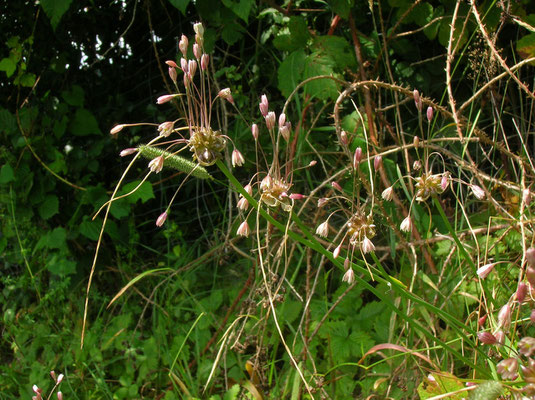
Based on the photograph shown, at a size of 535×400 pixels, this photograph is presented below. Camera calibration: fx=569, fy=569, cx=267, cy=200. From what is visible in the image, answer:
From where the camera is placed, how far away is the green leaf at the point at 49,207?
268 centimetres

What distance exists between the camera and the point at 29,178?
8.79 feet

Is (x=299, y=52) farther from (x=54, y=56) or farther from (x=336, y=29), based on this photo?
(x=54, y=56)

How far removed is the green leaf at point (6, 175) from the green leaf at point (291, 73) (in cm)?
133

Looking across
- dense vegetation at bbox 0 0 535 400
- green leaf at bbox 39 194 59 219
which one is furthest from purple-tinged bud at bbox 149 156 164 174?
green leaf at bbox 39 194 59 219

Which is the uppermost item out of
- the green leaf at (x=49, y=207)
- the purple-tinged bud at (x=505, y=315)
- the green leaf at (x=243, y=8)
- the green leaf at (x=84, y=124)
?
the green leaf at (x=243, y=8)

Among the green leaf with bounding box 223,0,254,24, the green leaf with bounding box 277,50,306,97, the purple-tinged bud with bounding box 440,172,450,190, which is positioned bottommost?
the green leaf with bounding box 277,50,306,97

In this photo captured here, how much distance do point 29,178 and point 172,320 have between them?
0.99 metres

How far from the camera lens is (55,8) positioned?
7.07 feet

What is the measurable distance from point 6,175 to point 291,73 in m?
1.40

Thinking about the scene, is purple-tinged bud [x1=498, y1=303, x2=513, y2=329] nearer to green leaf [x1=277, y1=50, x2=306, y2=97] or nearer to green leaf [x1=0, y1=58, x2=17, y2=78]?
green leaf [x1=277, y1=50, x2=306, y2=97]

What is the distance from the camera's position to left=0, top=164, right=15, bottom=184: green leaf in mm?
2594

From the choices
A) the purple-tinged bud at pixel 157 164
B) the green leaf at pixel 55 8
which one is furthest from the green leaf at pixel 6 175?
the purple-tinged bud at pixel 157 164

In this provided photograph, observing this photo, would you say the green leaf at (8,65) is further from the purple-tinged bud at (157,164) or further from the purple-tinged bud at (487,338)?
the purple-tinged bud at (487,338)

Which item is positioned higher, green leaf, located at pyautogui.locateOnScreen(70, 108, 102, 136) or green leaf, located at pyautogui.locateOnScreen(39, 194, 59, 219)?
green leaf, located at pyautogui.locateOnScreen(70, 108, 102, 136)
